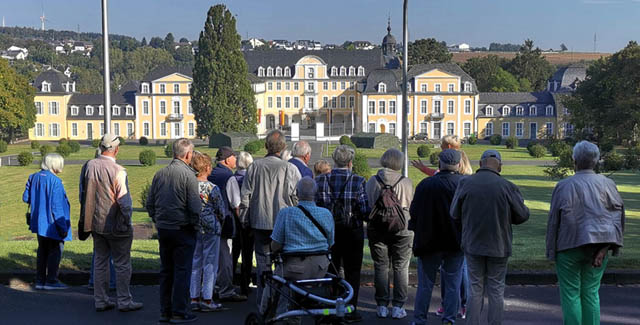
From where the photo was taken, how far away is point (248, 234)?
8.01 meters

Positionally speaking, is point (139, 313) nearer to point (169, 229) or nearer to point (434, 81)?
point (169, 229)

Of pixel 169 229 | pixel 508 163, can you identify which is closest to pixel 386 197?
pixel 169 229

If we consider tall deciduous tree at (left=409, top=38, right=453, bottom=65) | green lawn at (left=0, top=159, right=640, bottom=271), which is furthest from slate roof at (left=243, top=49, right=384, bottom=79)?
green lawn at (left=0, top=159, right=640, bottom=271)

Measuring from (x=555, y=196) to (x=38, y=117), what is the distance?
7695 centimetres

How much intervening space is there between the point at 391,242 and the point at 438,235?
60 cm

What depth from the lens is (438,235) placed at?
6.75m

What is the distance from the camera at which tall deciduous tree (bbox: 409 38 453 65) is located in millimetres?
88750

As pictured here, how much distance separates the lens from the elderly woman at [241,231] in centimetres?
775

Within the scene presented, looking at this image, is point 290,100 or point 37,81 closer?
Answer: point 37,81

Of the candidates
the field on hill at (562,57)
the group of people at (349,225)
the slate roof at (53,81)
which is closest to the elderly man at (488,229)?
the group of people at (349,225)

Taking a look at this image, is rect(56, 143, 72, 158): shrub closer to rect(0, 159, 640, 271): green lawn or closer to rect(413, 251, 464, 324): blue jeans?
rect(0, 159, 640, 271): green lawn

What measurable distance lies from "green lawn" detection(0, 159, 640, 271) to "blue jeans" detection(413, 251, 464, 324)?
2115 mm

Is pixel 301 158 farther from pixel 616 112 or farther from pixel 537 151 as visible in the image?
pixel 537 151

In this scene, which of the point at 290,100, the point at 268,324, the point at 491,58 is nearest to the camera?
the point at 268,324
